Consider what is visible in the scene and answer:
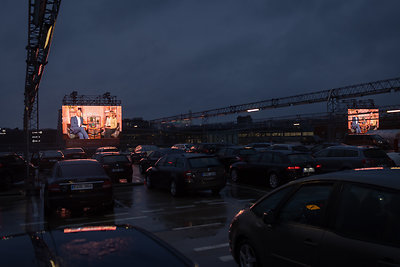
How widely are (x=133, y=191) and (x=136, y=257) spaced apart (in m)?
11.8

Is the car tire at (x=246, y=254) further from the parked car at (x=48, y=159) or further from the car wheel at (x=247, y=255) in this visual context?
the parked car at (x=48, y=159)

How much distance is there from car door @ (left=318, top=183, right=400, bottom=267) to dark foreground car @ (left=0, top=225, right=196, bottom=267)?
144cm

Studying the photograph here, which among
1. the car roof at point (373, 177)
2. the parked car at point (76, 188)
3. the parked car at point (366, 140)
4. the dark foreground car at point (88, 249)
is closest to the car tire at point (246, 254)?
the car roof at point (373, 177)

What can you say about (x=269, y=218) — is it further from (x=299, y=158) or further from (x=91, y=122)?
(x=91, y=122)

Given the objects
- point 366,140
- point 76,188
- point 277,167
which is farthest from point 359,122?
point 76,188

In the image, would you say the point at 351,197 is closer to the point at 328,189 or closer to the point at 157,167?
the point at 328,189

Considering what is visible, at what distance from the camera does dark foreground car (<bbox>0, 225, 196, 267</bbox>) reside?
2.54m

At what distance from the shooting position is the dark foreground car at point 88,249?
8.35ft

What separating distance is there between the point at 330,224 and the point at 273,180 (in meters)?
10.8

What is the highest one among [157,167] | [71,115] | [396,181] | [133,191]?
[71,115]

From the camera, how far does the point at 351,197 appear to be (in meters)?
3.42

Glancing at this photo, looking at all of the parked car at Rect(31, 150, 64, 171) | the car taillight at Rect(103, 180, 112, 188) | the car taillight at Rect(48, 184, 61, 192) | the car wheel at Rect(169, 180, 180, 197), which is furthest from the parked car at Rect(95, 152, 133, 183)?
the parked car at Rect(31, 150, 64, 171)

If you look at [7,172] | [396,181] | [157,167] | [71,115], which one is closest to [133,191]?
[157,167]

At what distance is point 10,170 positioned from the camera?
1545 centimetres
